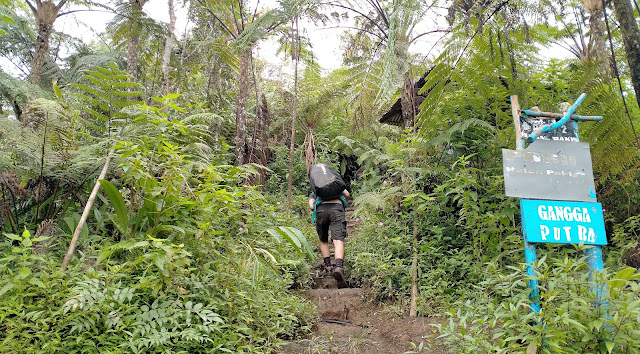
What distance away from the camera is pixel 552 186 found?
2844mm

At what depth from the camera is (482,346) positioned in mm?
2535

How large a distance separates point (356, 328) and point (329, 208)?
194cm

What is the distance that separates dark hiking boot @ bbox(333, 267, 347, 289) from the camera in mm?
5203

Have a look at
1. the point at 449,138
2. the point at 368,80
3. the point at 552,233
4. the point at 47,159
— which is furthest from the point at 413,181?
the point at 47,159

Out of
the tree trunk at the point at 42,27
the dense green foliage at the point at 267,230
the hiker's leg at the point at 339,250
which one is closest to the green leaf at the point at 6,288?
the dense green foliage at the point at 267,230

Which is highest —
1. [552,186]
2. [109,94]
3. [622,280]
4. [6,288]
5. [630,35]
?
[630,35]

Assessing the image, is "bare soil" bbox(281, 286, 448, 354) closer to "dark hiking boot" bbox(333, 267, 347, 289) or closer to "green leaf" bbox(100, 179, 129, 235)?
"dark hiking boot" bbox(333, 267, 347, 289)

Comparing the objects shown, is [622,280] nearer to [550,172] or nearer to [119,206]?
[550,172]

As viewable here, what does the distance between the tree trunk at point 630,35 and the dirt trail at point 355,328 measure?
2.37 m

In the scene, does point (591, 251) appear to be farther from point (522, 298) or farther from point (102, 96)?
point (102, 96)

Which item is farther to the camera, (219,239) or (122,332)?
(219,239)

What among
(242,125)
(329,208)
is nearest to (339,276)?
(329,208)

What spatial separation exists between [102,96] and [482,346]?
3.65 m

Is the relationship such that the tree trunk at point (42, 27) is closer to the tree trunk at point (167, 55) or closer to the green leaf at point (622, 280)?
the tree trunk at point (167, 55)
